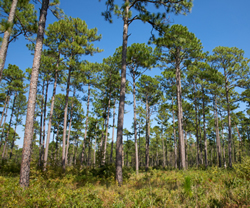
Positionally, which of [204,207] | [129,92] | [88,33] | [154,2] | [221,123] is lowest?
[204,207]

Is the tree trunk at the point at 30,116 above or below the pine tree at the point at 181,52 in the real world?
below

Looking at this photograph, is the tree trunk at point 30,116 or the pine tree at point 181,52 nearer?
the tree trunk at point 30,116

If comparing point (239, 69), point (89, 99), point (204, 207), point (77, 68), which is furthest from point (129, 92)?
point (204, 207)

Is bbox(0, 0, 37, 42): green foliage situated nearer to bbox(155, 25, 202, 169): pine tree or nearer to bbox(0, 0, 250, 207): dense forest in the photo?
bbox(0, 0, 250, 207): dense forest

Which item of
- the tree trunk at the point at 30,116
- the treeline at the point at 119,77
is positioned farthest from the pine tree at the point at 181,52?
the tree trunk at the point at 30,116

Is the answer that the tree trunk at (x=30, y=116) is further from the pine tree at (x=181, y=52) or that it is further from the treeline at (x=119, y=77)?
the pine tree at (x=181, y=52)

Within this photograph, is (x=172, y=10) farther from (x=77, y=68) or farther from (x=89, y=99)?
(x=89, y=99)

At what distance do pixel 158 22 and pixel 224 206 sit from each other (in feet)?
27.2

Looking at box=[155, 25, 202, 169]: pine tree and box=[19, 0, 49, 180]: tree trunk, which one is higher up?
box=[155, 25, 202, 169]: pine tree

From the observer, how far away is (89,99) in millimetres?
18547

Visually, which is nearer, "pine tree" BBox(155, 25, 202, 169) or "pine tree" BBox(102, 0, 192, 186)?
"pine tree" BBox(102, 0, 192, 186)

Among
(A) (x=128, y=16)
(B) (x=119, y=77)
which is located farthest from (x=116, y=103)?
(A) (x=128, y=16)

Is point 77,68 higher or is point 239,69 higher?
point 239,69

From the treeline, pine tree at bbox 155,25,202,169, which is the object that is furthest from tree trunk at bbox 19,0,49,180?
pine tree at bbox 155,25,202,169
